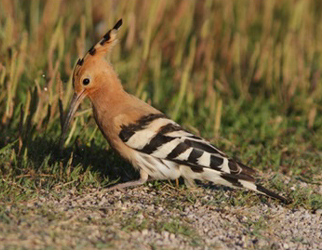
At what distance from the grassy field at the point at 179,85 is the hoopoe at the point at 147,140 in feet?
0.46

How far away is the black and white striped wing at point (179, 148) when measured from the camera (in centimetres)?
319

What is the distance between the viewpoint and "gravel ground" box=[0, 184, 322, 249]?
258 cm

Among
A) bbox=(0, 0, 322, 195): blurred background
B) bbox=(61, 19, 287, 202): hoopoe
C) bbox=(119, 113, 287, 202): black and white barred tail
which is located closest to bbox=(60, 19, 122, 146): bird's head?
bbox=(61, 19, 287, 202): hoopoe

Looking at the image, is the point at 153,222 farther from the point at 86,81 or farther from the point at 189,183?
the point at 86,81

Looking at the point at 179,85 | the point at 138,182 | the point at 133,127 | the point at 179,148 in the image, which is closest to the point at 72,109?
the point at 133,127

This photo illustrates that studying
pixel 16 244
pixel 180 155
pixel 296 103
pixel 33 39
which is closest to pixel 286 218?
pixel 180 155

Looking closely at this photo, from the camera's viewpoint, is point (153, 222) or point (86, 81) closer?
point (153, 222)

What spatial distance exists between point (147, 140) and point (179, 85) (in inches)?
76.1

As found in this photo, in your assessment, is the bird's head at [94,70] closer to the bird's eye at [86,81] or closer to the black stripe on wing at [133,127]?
the bird's eye at [86,81]

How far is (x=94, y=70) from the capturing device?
11.2 ft

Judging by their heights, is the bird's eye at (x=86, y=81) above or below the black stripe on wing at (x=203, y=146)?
above

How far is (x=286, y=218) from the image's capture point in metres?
3.10

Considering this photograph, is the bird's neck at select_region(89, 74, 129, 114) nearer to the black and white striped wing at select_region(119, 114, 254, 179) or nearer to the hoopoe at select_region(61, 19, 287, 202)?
the hoopoe at select_region(61, 19, 287, 202)

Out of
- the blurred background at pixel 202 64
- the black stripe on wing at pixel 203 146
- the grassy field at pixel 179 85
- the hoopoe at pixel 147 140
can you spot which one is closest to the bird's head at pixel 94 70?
the hoopoe at pixel 147 140
